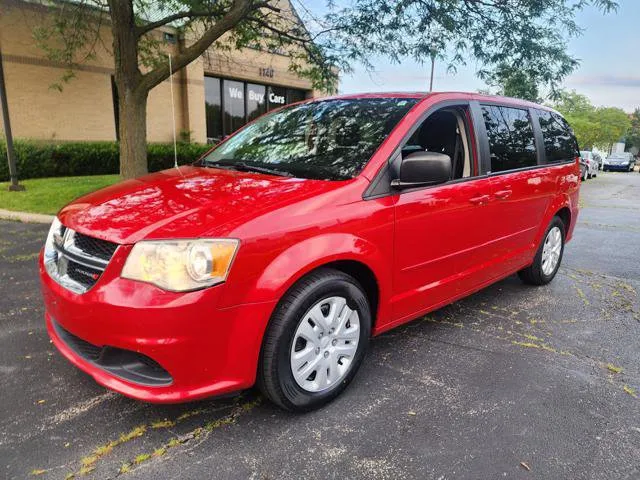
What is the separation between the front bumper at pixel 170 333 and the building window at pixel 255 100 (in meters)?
18.5

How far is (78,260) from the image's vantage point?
2.45 m

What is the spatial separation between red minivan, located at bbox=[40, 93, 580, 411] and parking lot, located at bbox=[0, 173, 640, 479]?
0.28 metres

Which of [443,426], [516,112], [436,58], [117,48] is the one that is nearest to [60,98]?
[117,48]

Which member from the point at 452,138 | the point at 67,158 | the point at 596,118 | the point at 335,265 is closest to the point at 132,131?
the point at 67,158

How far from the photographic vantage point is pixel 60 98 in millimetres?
13594

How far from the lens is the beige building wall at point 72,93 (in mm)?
12445

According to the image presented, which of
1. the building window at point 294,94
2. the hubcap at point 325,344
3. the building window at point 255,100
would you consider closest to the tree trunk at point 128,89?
the hubcap at point 325,344

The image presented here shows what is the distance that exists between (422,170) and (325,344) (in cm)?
116

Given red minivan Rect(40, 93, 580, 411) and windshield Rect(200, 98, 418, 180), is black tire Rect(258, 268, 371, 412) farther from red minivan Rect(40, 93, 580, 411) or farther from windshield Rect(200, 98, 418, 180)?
windshield Rect(200, 98, 418, 180)

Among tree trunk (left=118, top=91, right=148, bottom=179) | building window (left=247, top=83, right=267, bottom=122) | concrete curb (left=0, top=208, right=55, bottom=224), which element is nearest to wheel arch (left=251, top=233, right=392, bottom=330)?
concrete curb (left=0, top=208, right=55, bottom=224)

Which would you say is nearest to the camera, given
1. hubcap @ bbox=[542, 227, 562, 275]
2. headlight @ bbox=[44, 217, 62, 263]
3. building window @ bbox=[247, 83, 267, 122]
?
headlight @ bbox=[44, 217, 62, 263]

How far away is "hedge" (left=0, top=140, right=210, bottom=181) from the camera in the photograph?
37.0 feet

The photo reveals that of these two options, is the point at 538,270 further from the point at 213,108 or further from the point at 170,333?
the point at 213,108

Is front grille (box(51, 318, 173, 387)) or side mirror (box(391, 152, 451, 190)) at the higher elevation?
side mirror (box(391, 152, 451, 190))
